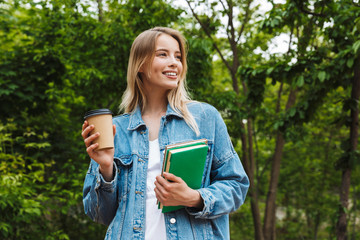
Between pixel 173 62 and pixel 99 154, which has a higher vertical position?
pixel 173 62

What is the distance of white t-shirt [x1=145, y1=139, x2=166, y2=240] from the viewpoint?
1466 millimetres

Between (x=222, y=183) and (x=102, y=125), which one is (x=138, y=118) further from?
(x=222, y=183)

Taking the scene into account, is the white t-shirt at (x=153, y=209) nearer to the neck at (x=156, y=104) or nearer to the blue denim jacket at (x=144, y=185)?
the blue denim jacket at (x=144, y=185)

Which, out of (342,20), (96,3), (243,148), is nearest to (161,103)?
(342,20)

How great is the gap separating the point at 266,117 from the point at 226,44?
2361 millimetres

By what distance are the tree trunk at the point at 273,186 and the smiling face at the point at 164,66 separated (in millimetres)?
6555

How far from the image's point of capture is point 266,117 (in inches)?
277

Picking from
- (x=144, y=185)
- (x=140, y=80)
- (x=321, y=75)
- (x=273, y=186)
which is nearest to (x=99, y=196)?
(x=144, y=185)

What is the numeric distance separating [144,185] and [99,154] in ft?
0.79

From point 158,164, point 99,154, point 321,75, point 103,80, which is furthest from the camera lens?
point 103,80

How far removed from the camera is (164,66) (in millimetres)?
1709

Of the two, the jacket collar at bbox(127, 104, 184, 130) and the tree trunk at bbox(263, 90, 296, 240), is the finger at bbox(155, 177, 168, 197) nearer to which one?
the jacket collar at bbox(127, 104, 184, 130)

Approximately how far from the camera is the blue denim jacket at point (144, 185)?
147 centimetres

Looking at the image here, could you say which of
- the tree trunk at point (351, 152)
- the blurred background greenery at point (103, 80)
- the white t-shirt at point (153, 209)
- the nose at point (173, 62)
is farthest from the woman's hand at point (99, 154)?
the tree trunk at point (351, 152)
